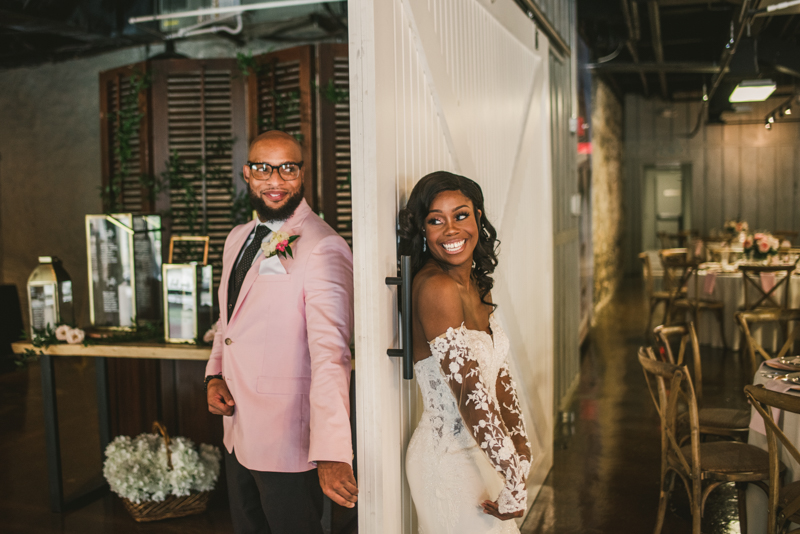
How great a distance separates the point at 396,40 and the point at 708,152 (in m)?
14.1

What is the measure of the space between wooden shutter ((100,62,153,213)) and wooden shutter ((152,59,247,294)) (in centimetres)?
9

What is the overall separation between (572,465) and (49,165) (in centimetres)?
714

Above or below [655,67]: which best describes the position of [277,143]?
below

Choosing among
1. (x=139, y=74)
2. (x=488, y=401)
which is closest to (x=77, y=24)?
(x=139, y=74)

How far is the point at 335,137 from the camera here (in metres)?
4.84

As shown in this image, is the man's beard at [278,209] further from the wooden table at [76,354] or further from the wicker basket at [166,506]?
the wicker basket at [166,506]

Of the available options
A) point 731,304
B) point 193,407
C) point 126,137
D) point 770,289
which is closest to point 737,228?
point 731,304

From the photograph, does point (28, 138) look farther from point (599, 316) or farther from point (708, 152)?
point (708, 152)

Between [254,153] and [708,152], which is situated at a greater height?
[708,152]

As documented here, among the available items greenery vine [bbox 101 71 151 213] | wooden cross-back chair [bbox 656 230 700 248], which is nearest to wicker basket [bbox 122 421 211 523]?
greenery vine [bbox 101 71 151 213]

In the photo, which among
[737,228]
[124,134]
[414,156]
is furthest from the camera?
[737,228]

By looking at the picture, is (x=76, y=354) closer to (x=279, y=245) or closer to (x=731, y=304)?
(x=279, y=245)

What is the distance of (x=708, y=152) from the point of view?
A: 1411 cm

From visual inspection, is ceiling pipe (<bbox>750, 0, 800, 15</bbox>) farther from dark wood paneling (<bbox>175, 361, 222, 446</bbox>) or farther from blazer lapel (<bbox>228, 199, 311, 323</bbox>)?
dark wood paneling (<bbox>175, 361, 222, 446</bbox>)
